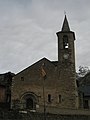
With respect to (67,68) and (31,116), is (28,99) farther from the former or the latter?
(31,116)

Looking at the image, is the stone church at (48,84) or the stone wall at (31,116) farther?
the stone church at (48,84)

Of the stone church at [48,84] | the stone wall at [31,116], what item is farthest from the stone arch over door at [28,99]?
the stone wall at [31,116]

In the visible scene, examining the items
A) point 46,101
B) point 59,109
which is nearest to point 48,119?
point 59,109

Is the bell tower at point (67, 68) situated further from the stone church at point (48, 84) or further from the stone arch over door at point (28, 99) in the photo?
the stone arch over door at point (28, 99)

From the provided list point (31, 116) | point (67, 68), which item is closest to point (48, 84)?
point (67, 68)

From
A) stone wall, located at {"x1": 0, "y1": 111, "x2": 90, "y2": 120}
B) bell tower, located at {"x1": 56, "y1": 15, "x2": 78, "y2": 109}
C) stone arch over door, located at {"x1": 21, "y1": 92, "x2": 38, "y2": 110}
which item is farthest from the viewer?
stone arch over door, located at {"x1": 21, "y1": 92, "x2": 38, "y2": 110}

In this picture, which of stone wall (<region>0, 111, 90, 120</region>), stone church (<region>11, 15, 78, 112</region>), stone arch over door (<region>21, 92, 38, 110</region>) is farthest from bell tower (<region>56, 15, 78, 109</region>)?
stone wall (<region>0, 111, 90, 120</region>)

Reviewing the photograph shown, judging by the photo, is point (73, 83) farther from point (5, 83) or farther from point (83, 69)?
point (83, 69)

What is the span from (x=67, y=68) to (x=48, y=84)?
3.81 m

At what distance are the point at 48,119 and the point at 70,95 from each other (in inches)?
429

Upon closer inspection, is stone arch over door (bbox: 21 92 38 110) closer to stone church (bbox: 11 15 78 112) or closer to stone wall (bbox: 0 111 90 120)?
stone church (bbox: 11 15 78 112)

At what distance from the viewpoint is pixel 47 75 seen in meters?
A: 48.0

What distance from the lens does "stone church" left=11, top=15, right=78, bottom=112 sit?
154ft

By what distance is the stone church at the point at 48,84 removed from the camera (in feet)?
154
